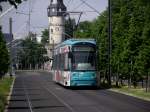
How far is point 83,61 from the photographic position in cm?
4803

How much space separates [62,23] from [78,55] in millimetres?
134155

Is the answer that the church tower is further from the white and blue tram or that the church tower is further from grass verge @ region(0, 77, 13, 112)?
the white and blue tram

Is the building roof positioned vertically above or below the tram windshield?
above

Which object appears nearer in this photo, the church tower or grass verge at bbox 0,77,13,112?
grass verge at bbox 0,77,13,112

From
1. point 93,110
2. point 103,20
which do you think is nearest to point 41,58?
point 103,20

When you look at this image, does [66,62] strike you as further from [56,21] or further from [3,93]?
[56,21]

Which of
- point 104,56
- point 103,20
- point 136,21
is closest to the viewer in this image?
point 136,21

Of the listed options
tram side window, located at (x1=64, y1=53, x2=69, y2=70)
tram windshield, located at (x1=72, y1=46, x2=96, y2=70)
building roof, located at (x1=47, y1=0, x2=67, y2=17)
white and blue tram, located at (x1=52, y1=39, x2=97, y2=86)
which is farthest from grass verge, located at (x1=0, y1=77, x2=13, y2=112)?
building roof, located at (x1=47, y1=0, x2=67, y2=17)

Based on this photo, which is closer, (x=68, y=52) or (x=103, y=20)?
(x=68, y=52)

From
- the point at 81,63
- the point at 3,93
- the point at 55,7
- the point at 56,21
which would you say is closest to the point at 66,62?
the point at 81,63

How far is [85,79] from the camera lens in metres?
48.1

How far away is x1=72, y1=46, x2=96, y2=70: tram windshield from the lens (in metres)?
48.0

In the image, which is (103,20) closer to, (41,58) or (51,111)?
(51,111)

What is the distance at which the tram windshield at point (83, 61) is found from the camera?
157ft
